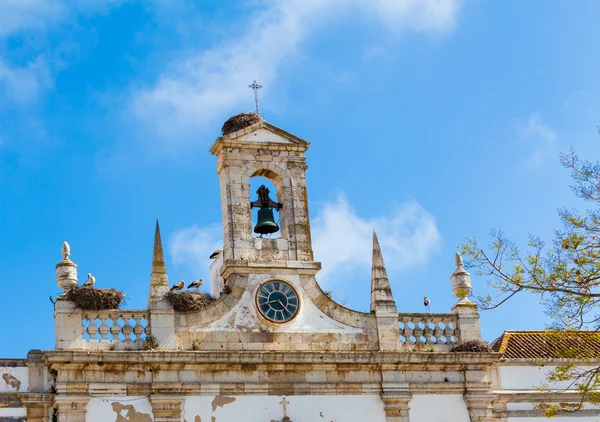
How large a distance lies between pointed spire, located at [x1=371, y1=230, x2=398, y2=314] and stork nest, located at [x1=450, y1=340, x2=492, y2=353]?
1340mm

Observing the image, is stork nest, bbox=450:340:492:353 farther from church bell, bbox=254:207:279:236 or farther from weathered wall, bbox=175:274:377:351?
church bell, bbox=254:207:279:236

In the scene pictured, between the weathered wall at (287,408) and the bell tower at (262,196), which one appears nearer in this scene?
the weathered wall at (287,408)

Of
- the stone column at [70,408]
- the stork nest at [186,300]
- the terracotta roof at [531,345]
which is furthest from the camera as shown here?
the terracotta roof at [531,345]

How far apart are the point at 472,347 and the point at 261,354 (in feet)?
13.3

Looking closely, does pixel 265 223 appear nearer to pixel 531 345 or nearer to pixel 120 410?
pixel 120 410

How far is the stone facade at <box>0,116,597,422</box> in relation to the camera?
21.3 m

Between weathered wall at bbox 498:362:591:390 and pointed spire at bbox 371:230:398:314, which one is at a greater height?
pointed spire at bbox 371:230:398:314

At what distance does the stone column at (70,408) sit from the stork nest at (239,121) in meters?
5.85

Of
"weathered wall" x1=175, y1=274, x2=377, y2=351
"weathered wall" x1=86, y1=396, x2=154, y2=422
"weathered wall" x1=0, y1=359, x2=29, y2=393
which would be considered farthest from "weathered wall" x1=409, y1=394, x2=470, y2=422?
"weathered wall" x1=0, y1=359, x2=29, y2=393

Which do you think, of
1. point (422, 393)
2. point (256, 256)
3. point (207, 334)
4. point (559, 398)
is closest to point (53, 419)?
point (207, 334)

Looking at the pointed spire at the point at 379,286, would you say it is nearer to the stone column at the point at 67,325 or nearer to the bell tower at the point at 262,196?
the bell tower at the point at 262,196

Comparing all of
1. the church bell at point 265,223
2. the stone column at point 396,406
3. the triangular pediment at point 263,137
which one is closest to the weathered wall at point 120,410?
the church bell at point 265,223

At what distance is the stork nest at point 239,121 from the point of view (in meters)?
23.9

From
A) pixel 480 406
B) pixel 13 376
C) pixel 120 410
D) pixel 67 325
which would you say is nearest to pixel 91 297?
pixel 67 325
